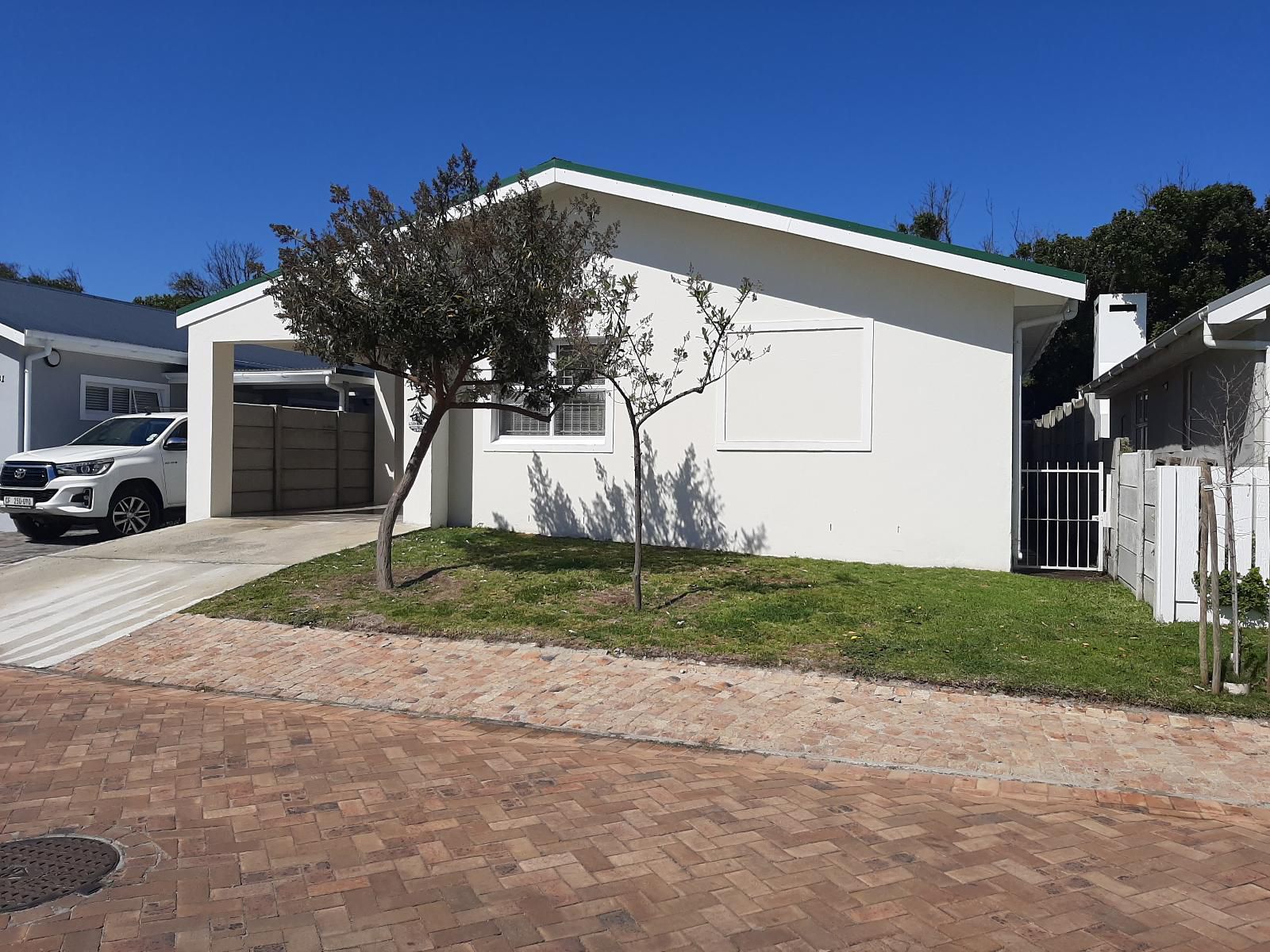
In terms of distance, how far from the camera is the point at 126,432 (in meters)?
15.5

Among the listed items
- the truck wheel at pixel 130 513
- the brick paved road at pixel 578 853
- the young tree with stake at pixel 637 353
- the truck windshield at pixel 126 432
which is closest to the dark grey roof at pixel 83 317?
the truck windshield at pixel 126 432

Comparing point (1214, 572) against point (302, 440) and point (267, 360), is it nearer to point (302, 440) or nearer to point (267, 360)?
point (302, 440)

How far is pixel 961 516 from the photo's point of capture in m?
11.4

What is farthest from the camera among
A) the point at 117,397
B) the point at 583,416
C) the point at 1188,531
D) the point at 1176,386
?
the point at 117,397

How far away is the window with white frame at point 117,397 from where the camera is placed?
1778 centimetres

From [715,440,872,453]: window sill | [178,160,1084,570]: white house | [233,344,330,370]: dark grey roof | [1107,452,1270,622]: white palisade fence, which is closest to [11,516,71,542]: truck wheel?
[178,160,1084,570]: white house

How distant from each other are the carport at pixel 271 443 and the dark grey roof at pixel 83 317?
8.21 feet

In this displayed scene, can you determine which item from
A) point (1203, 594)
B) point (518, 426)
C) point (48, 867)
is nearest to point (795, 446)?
point (518, 426)

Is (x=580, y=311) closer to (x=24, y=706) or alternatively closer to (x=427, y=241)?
(x=427, y=241)

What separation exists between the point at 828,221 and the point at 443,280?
15.5ft

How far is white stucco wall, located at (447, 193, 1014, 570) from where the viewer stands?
11242 mm

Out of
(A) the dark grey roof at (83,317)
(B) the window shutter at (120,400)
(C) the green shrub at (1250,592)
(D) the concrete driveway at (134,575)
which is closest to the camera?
(C) the green shrub at (1250,592)

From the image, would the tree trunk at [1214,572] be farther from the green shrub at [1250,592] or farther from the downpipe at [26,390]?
the downpipe at [26,390]

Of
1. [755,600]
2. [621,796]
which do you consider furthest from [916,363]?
[621,796]
